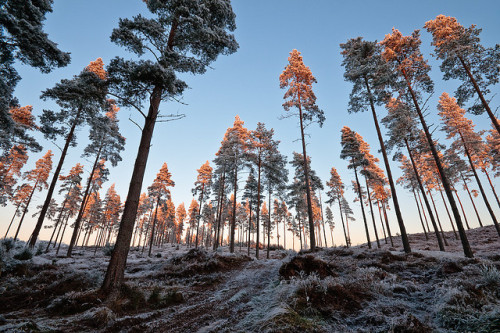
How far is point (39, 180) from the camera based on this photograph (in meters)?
29.2

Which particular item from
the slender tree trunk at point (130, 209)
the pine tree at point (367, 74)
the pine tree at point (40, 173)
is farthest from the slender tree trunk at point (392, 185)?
the pine tree at point (40, 173)

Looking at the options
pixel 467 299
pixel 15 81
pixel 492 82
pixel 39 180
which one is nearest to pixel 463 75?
pixel 492 82

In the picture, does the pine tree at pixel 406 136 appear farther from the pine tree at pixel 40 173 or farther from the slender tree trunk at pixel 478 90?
the pine tree at pixel 40 173

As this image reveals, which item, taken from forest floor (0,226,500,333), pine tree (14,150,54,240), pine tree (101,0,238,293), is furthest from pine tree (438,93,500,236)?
pine tree (14,150,54,240)

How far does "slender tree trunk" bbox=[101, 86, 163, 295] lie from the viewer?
5593mm

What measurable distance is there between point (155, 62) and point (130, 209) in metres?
4.73

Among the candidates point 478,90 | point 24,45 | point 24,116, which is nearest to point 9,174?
point 24,116

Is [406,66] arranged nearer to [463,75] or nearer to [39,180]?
[463,75]

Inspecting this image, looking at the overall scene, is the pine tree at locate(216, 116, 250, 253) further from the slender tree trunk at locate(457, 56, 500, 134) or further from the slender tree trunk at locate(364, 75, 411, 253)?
the slender tree trunk at locate(457, 56, 500, 134)

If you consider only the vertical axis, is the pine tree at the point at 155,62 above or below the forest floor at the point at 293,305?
above

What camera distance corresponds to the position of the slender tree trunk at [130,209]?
5.59m

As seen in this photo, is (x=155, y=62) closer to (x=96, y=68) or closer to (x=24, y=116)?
(x=96, y=68)

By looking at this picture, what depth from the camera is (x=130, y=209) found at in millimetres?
6176

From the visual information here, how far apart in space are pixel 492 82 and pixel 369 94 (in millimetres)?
7574
